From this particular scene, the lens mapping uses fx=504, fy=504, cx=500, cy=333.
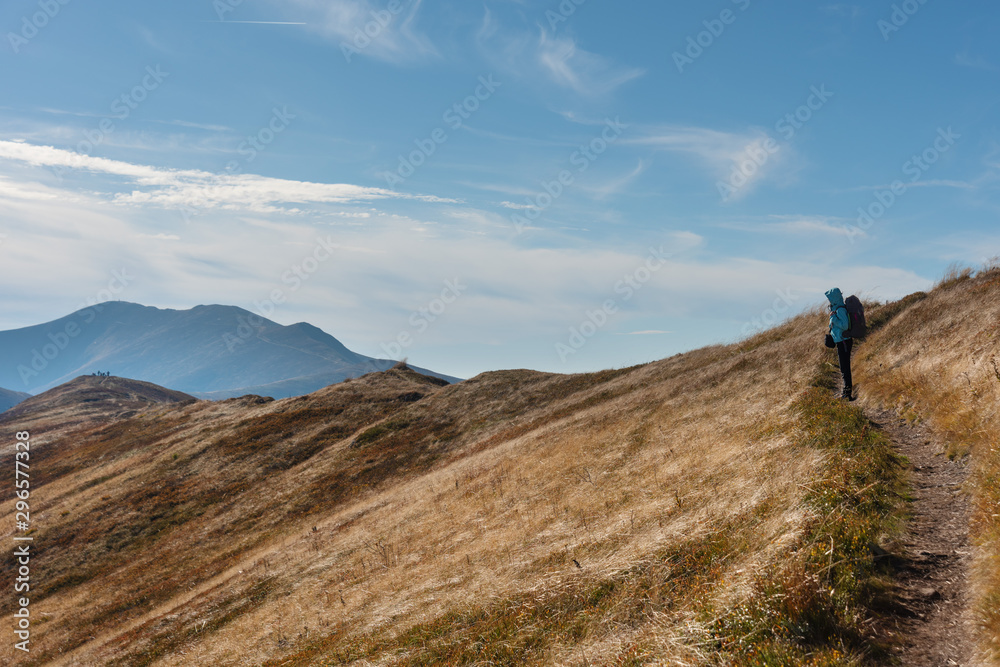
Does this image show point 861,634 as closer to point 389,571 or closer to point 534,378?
point 389,571

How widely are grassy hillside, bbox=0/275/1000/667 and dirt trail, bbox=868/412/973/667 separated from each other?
33 centimetres

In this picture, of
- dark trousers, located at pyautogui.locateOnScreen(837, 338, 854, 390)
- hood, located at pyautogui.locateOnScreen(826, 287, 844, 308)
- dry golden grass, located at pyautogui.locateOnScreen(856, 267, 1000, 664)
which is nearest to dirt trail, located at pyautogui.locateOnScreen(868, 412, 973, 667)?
dry golden grass, located at pyautogui.locateOnScreen(856, 267, 1000, 664)

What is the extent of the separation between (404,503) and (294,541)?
7.01 meters

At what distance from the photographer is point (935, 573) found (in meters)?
7.12

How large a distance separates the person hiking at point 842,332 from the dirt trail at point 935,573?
6376mm

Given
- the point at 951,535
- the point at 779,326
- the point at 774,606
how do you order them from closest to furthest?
1. the point at 774,606
2. the point at 951,535
3. the point at 779,326

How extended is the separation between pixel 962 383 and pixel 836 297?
16.5 ft

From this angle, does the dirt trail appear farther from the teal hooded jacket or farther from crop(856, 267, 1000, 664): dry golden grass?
the teal hooded jacket

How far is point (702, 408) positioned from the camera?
21.8 metres

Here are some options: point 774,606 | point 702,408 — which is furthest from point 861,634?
point 702,408

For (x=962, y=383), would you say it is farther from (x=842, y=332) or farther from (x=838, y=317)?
(x=838, y=317)

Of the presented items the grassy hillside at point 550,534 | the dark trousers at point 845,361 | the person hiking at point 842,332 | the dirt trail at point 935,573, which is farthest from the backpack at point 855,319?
the dirt trail at point 935,573

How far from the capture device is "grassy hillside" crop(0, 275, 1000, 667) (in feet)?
25.0

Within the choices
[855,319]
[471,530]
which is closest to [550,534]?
[471,530]
